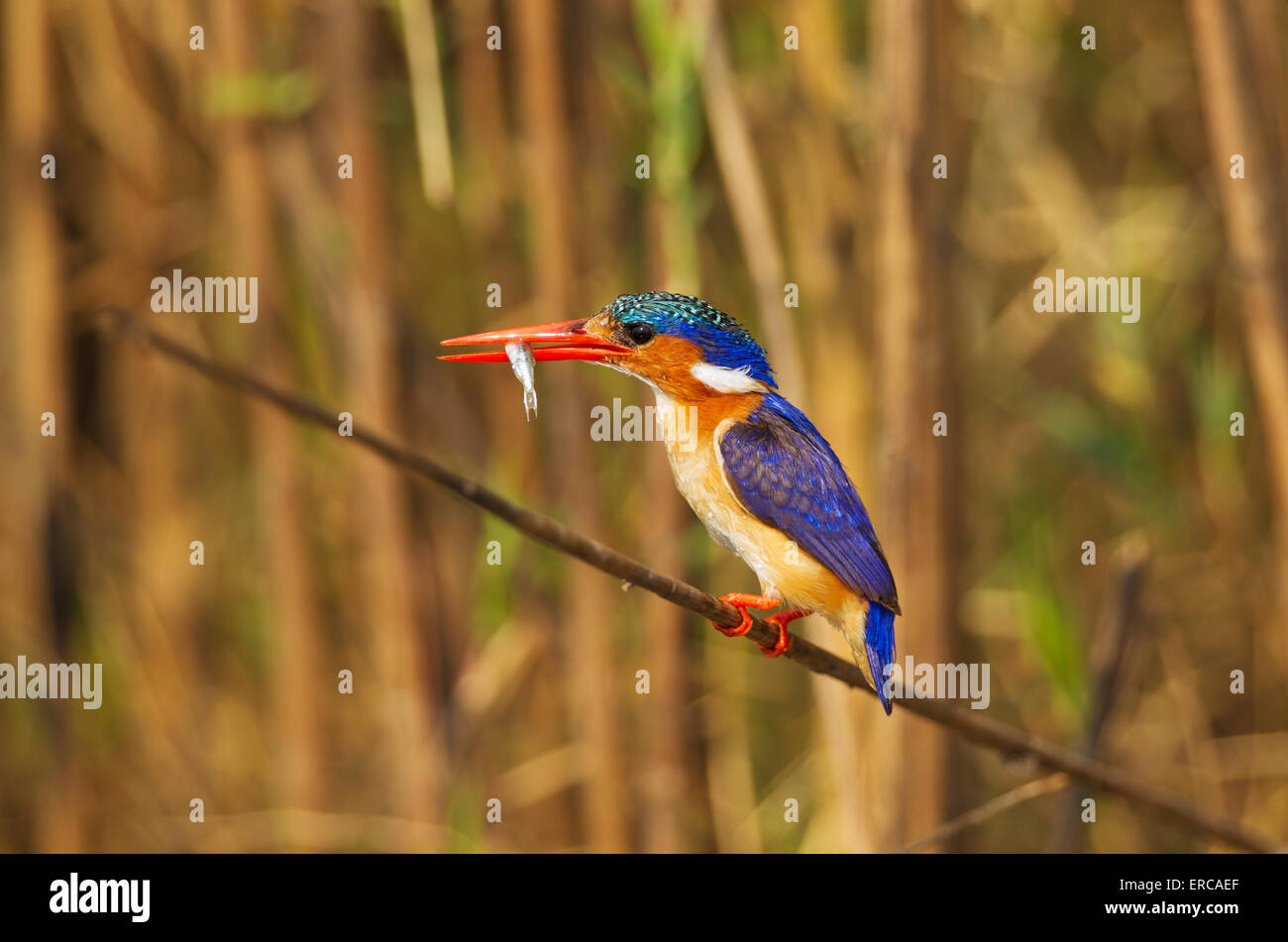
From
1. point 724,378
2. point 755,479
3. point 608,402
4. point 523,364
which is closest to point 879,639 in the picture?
point 755,479

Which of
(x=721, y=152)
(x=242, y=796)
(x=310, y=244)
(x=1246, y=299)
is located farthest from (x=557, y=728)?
(x=1246, y=299)

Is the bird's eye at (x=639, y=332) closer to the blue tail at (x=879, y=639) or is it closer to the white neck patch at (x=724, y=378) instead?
the white neck patch at (x=724, y=378)

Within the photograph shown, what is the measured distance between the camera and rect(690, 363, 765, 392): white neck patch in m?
1.79

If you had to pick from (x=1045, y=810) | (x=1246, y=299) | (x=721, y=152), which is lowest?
(x=1045, y=810)

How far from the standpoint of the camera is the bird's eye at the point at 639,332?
5.73ft

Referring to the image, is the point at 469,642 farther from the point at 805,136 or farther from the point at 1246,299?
the point at 1246,299

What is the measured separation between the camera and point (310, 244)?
300 cm

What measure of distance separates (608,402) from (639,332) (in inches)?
48.9

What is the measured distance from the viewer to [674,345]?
69.9 inches

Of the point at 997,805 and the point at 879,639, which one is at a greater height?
the point at 879,639

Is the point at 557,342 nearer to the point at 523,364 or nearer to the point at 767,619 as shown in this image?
the point at 523,364

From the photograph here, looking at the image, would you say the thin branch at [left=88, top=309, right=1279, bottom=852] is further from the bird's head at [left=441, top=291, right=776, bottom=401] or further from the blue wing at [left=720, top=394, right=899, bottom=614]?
the bird's head at [left=441, top=291, right=776, bottom=401]

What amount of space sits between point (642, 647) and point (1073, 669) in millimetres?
1023

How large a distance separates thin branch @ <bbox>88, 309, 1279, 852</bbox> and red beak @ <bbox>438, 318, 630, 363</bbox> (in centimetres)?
25
